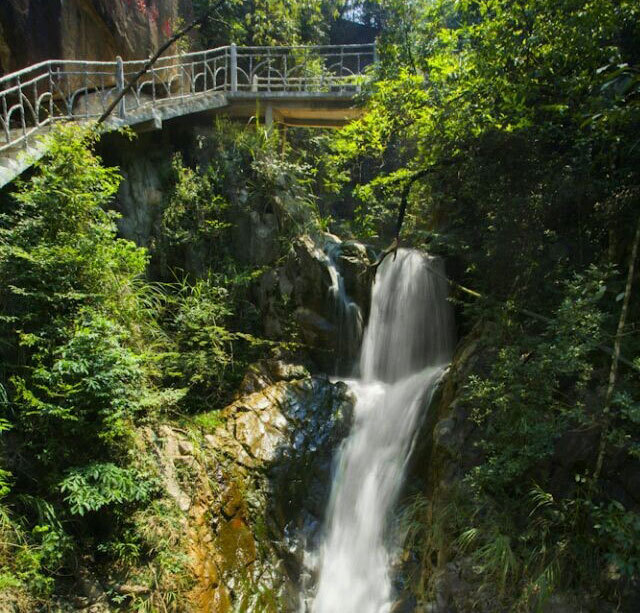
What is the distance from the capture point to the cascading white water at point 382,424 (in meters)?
6.20

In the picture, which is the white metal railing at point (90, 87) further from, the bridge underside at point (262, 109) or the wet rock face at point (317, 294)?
the wet rock face at point (317, 294)

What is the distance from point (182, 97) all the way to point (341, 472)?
810 cm

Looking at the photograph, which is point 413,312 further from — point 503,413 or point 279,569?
point 279,569

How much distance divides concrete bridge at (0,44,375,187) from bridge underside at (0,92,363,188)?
21 millimetres

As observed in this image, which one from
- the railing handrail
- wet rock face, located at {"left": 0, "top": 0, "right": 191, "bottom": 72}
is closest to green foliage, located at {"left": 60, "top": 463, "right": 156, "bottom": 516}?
the railing handrail

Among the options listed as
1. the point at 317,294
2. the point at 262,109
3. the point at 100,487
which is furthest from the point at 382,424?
the point at 262,109

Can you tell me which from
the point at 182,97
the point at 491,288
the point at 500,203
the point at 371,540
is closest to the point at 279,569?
the point at 371,540

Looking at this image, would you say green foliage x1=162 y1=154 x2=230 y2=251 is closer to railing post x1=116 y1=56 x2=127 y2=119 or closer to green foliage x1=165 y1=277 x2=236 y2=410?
green foliage x1=165 y1=277 x2=236 y2=410

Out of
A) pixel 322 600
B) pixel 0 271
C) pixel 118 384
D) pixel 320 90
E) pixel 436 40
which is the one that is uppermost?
pixel 320 90

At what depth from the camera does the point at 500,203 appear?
6215mm

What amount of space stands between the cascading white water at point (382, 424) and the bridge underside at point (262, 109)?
149 inches

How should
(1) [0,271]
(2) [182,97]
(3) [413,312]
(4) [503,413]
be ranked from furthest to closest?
(2) [182,97] < (3) [413,312] < (1) [0,271] < (4) [503,413]

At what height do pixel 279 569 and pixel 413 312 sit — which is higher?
pixel 413 312

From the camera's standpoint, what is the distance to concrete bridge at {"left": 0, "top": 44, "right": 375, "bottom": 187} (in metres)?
7.02
